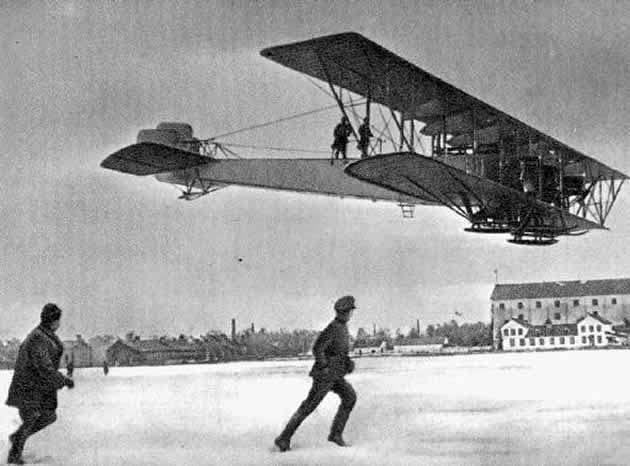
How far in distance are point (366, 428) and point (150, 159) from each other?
402 inches

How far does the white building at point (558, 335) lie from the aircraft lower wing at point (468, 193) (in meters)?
35.4

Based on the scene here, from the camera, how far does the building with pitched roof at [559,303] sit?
53156 millimetres

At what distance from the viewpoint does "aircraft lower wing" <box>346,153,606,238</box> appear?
43.8ft

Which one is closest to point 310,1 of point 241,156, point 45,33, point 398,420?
point 45,33

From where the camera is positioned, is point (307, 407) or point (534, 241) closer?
point (307, 407)

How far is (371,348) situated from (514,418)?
3287cm

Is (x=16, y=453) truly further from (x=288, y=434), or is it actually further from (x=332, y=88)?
(x=332, y=88)

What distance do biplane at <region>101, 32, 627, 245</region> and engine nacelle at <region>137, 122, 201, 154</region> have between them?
0.10ft

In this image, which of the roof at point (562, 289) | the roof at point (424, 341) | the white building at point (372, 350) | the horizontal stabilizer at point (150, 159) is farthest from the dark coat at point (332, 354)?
the roof at point (562, 289)

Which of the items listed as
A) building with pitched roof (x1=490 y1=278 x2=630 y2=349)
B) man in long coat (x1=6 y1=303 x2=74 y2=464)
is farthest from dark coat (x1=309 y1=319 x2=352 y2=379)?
building with pitched roof (x1=490 y1=278 x2=630 y2=349)

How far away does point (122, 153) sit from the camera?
1550 cm

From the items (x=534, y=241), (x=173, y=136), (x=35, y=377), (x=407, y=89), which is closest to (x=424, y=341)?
(x=534, y=241)

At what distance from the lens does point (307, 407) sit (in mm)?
6566

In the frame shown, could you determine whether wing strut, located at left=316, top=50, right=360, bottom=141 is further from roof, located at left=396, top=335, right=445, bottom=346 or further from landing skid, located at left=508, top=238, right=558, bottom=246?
roof, located at left=396, top=335, right=445, bottom=346
